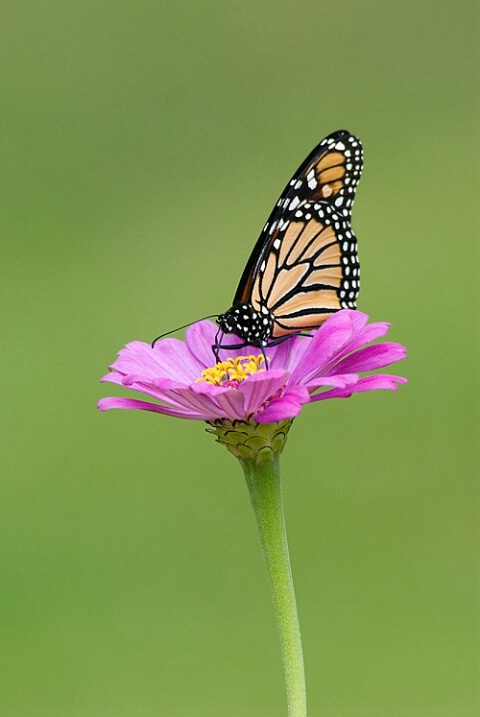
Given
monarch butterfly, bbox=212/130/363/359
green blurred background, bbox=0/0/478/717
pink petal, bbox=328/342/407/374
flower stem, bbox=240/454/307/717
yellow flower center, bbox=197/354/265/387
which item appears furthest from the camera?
green blurred background, bbox=0/0/478/717

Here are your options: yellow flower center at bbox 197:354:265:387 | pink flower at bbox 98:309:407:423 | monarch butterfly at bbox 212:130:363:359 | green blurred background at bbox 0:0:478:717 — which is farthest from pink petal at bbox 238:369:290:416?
green blurred background at bbox 0:0:478:717

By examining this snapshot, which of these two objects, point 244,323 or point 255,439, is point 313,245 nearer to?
point 244,323

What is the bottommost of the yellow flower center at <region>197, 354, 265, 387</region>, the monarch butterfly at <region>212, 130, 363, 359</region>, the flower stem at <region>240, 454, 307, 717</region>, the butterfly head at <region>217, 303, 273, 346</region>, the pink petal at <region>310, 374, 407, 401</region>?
the flower stem at <region>240, 454, 307, 717</region>

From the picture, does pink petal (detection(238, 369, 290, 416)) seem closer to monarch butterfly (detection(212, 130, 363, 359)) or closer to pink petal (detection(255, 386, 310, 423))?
pink petal (detection(255, 386, 310, 423))

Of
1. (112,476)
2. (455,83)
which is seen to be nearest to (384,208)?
(455,83)

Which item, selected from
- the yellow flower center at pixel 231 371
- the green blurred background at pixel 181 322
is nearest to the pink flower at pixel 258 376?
the yellow flower center at pixel 231 371

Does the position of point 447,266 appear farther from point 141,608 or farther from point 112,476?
point 141,608
